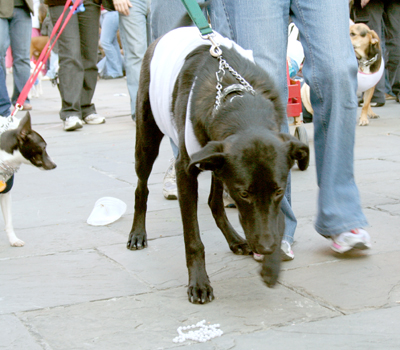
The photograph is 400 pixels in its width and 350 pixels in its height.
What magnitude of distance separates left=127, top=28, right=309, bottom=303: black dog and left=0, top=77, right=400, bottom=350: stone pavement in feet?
0.57

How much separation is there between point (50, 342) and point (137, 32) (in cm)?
613

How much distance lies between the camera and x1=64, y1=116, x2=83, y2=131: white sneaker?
7.66 meters

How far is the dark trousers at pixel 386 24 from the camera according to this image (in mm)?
8766

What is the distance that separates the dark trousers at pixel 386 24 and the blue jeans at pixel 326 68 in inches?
242

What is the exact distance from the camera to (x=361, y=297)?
2.53 meters

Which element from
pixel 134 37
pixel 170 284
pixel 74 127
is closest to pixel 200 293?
pixel 170 284

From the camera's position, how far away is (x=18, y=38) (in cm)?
800

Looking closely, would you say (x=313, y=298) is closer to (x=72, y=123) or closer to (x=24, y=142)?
(x=24, y=142)

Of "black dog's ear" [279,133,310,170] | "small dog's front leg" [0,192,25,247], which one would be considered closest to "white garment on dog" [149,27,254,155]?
"black dog's ear" [279,133,310,170]

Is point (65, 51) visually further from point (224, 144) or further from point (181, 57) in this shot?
point (224, 144)

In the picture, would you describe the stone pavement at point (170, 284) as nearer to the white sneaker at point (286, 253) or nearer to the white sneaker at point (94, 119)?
the white sneaker at point (286, 253)

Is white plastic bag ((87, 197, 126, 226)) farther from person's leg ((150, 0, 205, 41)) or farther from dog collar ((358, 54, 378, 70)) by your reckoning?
dog collar ((358, 54, 378, 70))

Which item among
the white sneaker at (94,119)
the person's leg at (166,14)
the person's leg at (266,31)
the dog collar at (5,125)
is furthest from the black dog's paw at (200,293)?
the white sneaker at (94,119)

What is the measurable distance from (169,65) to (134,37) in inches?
198
